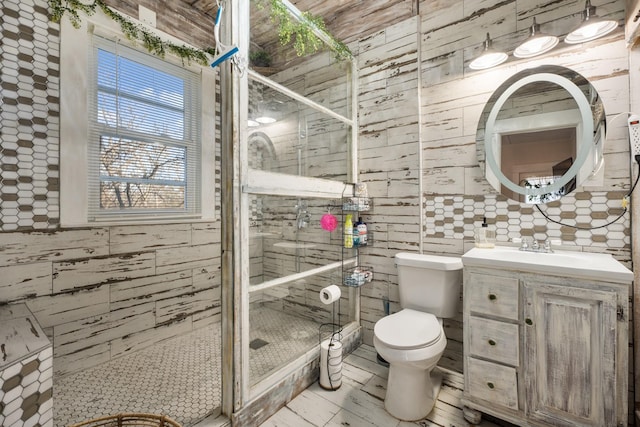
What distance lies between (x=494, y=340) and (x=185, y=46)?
10.6 ft

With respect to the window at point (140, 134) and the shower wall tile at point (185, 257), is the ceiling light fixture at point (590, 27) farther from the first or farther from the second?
the shower wall tile at point (185, 257)

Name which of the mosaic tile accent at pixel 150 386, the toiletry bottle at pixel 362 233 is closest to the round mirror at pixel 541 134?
the toiletry bottle at pixel 362 233

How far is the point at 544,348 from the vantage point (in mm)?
1396

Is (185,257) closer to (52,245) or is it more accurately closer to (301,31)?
(52,245)

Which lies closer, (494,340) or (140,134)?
(494,340)

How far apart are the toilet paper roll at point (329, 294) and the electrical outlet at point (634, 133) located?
1866 mm

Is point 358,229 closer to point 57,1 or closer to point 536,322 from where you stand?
point 536,322

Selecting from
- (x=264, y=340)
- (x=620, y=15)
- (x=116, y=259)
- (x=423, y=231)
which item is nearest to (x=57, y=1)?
(x=116, y=259)

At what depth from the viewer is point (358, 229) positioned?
236 cm

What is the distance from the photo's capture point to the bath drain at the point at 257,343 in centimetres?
161

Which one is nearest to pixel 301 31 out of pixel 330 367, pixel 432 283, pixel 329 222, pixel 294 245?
pixel 329 222

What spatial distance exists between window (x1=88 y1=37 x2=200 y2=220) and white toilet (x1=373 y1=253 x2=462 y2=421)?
6.58ft

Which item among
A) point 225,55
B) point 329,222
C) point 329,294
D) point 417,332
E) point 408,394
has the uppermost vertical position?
point 225,55

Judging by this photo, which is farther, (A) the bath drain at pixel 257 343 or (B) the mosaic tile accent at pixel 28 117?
(B) the mosaic tile accent at pixel 28 117
